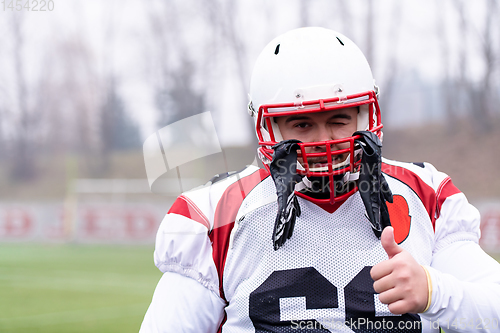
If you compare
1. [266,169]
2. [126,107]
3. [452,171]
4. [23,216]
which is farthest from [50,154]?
[266,169]

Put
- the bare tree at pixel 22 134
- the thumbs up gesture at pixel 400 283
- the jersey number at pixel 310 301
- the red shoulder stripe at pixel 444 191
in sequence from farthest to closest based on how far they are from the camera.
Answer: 1. the bare tree at pixel 22 134
2. the red shoulder stripe at pixel 444 191
3. the jersey number at pixel 310 301
4. the thumbs up gesture at pixel 400 283

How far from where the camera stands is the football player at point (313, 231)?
1140mm

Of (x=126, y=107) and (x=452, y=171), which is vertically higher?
(x=126, y=107)

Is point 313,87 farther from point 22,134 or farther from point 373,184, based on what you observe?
point 22,134

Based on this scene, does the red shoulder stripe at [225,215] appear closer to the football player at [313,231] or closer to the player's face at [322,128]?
the football player at [313,231]

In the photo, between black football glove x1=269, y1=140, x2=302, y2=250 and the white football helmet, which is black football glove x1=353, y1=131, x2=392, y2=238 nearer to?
the white football helmet

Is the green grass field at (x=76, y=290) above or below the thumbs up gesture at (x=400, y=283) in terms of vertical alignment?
below

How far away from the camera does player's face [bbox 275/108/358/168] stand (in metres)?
1.19

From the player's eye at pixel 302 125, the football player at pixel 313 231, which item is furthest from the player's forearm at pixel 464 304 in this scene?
the player's eye at pixel 302 125

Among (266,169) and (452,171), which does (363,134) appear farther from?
(452,171)

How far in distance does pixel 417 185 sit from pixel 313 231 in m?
0.28

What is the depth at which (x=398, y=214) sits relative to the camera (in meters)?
1.22

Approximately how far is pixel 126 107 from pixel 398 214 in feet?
43.5

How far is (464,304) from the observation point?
103cm
